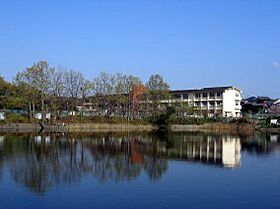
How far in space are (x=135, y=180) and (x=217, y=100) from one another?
54507 mm

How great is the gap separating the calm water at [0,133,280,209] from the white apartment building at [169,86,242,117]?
145ft

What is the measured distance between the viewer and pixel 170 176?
1519cm

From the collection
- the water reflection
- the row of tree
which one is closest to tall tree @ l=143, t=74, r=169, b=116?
the row of tree

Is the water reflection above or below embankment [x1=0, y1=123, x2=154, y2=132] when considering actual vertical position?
below

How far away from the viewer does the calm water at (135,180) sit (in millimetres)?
10914

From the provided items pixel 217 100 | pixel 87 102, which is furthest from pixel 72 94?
pixel 217 100

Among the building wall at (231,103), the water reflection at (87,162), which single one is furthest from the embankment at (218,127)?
the water reflection at (87,162)

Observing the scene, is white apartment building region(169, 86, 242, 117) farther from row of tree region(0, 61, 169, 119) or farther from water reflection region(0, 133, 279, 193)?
water reflection region(0, 133, 279, 193)

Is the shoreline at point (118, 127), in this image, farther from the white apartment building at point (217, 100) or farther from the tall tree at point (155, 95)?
the white apartment building at point (217, 100)

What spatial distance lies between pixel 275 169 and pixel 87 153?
980 centimetres

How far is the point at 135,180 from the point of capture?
1429 centimetres

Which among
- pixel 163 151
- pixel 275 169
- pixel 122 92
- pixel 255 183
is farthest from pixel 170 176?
pixel 122 92

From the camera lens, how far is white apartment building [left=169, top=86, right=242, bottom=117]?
6656 centimetres

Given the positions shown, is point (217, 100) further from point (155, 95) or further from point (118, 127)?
point (118, 127)
